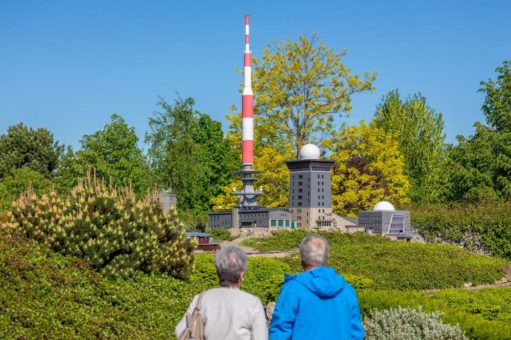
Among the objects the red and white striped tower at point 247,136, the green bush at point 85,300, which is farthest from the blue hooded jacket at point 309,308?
the red and white striped tower at point 247,136

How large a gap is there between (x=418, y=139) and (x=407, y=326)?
1816 inches

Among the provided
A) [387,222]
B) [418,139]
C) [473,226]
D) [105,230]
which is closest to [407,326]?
[105,230]

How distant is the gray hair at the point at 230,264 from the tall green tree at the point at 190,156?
39155mm

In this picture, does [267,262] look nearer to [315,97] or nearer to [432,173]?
[315,97]

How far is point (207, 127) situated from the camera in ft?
171

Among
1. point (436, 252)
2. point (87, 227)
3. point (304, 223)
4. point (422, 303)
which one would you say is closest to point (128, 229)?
point (87, 227)

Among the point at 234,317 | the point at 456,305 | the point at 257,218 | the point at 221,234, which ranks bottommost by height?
the point at 456,305

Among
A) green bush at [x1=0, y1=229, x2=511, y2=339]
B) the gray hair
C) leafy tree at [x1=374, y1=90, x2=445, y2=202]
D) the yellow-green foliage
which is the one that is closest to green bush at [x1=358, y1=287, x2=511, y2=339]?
green bush at [x1=0, y1=229, x2=511, y2=339]

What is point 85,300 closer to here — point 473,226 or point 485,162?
point 473,226

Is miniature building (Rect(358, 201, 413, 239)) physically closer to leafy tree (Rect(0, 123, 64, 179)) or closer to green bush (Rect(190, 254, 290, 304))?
green bush (Rect(190, 254, 290, 304))

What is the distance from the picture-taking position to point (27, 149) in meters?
58.3

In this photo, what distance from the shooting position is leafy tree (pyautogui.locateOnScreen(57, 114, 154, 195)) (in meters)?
38.6

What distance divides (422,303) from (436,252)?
1745 cm

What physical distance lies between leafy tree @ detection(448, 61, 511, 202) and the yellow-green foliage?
29941 mm
